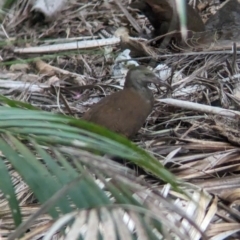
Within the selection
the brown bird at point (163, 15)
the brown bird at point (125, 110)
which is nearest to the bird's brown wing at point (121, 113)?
the brown bird at point (125, 110)

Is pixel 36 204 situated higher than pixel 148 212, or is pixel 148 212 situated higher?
pixel 148 212

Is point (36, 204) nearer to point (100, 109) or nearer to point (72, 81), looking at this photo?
point (100, 109)

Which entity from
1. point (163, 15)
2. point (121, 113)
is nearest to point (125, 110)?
point (121, 113)

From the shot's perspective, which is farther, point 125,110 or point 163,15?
point 163,15

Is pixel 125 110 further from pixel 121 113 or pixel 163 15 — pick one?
pixel 163 15

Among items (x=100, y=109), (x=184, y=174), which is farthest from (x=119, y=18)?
(x=184, y=174)

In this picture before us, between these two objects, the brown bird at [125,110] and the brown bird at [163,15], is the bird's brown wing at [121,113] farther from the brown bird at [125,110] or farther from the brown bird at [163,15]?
the brown bird at [163,15]
